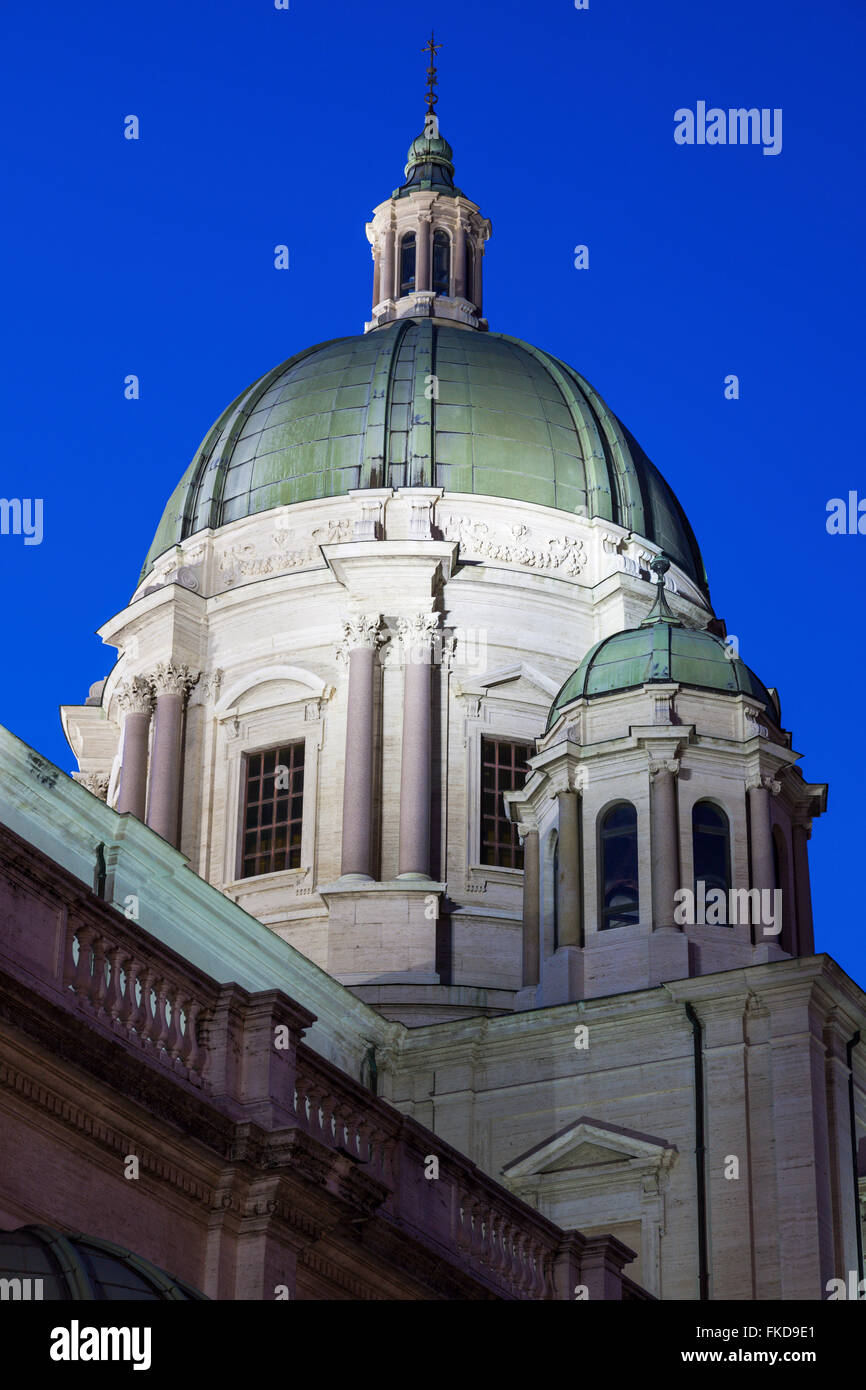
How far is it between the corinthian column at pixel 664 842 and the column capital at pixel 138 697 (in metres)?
11.5

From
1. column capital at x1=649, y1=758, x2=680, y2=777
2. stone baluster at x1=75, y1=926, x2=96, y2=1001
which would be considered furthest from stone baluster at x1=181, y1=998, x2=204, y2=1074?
column capital at x1=649, y1=758, x2=680, y2=777

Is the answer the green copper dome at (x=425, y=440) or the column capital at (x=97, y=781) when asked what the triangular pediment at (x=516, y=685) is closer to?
the green copper dome at (x=425, y=440)

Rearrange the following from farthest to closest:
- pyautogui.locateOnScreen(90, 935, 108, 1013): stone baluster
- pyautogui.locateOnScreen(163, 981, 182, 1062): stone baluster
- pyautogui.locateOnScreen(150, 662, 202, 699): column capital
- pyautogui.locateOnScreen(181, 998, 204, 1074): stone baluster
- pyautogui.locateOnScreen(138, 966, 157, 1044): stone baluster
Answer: pyautogui.locateOnScreen(150, 662, 202, 699): column capital, pyautogui.locateOnScreen(181, 998, 204, 1074): stone baluster, pyautogui.locateOnScreen(163, 981, 182, 1062): stone baluster, pyautogui.locateOnScreen(138, 966, 157, 1044): stone baluster, pyautogui.locateOnScreen(90, 935, 108, 1013): stone baluster

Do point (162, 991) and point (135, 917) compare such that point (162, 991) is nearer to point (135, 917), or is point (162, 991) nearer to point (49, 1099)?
point (49, 1099)

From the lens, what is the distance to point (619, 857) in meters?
37.2

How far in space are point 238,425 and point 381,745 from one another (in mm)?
8467

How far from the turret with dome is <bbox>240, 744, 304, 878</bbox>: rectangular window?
0.05 m

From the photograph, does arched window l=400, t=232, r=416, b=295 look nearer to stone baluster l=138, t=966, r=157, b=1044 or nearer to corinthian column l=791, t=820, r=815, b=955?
corinthian column l=791, t=820, r=815, b=955

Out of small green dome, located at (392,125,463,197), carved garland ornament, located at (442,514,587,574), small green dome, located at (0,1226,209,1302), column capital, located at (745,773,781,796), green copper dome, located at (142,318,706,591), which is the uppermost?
small green dome, located at (392,125,463,197)

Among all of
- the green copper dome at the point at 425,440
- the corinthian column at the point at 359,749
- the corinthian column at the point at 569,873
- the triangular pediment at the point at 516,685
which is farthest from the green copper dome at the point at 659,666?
the green copper dome at the point at 425,440

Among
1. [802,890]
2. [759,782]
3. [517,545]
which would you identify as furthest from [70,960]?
[517,545]

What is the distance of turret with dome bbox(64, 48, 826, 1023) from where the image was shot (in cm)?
3738
